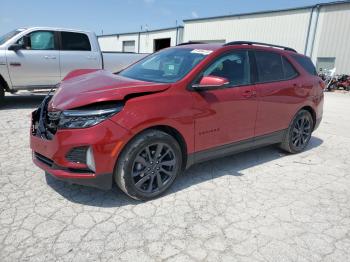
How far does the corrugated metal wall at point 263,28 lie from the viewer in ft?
64.5

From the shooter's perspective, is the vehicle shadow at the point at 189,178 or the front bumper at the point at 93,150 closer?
the front bumper at the point at 93,150

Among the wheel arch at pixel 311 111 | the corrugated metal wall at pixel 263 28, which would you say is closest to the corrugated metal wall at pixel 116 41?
the corrugated metal wall at pixel 263 28

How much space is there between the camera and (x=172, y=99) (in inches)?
129

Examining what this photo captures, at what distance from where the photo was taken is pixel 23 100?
29.1ft

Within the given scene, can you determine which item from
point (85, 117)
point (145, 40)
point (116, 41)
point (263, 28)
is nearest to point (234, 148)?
point (85, 117)

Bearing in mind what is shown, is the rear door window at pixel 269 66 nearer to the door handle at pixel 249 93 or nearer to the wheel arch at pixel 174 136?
the door handle at pixel 249 93

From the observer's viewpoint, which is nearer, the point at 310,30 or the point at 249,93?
the point at 249,93

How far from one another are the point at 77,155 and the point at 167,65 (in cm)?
172

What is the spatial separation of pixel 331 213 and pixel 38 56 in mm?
7207

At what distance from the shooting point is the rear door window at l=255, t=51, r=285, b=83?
170 inches

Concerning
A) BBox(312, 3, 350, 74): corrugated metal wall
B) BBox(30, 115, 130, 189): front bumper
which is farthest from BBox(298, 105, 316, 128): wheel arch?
BBox(312, 3, 350, 74): corrugated metal wall

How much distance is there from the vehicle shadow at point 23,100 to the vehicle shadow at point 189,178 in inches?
193

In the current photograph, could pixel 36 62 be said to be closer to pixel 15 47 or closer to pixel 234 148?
pixel 15 47

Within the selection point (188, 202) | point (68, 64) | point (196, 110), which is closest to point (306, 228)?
point (188, 202)
